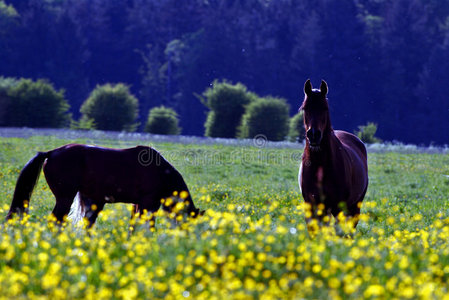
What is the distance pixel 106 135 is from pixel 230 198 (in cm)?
2340

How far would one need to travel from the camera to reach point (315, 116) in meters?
8.43

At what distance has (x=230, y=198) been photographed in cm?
1416

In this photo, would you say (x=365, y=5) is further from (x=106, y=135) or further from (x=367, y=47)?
(x=106, y=135)

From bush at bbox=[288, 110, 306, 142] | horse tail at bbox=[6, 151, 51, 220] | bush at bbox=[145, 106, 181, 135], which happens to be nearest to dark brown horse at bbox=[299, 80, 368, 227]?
horse tail at bbox=[6, 151, 51, 220]

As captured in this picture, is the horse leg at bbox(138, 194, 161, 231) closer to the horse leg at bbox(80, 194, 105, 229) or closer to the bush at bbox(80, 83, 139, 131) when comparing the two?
the horse leg at bbox(80, 194, 105, 229)

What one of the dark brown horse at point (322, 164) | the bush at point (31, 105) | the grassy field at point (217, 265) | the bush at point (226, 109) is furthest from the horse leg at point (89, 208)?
the bush at point (226, 109)

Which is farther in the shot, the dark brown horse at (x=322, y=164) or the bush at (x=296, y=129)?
the bush at (x=296, y=129)

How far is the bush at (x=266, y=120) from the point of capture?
4503 centimetres

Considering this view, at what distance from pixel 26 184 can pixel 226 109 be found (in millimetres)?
38892

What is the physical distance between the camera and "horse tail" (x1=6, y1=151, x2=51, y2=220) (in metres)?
9.17

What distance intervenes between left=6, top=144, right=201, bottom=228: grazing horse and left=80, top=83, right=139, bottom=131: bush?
36995mm

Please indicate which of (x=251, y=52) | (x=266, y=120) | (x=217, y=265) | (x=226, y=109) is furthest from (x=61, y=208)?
(x=251, y=52)

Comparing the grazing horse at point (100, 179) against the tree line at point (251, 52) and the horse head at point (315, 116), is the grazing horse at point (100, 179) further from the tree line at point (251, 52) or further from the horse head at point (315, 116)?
the tree line at point (251, 52)

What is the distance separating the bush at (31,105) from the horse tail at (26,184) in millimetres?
37553
